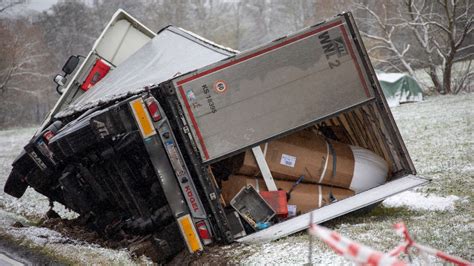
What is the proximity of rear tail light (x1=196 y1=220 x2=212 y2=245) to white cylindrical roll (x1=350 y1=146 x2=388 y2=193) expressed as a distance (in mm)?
2176

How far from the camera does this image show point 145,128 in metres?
6.15

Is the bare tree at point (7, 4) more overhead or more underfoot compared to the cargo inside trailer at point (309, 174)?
more overhead

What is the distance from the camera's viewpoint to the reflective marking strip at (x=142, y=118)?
6.12 metres

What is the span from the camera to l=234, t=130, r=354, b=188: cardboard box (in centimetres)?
691

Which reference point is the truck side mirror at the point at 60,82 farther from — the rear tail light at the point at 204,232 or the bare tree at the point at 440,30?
the bare tree at the point at 440,30

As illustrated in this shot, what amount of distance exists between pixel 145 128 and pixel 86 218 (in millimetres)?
1945

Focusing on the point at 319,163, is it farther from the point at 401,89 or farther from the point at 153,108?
the point at 401,89

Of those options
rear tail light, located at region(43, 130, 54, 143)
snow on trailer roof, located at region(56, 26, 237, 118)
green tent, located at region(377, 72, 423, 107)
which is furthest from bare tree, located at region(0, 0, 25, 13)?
rear tail light, located at region(43, 130, 54, 143)

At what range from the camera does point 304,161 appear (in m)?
7.07

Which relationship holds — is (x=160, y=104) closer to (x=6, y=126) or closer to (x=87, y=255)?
(x=87, y=255)

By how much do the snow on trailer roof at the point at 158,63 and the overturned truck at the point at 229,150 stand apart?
5 centimetres

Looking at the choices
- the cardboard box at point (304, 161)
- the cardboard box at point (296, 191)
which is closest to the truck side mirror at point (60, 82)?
the cardboard box at point (296, 191)

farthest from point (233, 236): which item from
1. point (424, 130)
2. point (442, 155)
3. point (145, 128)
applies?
point (424, 130)

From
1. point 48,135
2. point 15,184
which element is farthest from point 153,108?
point 15,184
